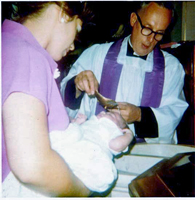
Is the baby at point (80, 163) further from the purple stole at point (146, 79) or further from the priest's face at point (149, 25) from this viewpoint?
the priest's face at point (149, 25)

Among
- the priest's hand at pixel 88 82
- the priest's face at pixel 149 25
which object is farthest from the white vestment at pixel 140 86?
the priest's hand at pixel 88 82

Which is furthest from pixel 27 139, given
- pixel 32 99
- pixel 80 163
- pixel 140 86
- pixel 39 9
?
pixel 140 86

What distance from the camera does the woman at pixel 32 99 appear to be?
0.58 m

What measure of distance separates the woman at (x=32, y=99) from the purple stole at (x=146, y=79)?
1368 mm

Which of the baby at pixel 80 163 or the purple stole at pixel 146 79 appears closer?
the baby at pixel 80 163

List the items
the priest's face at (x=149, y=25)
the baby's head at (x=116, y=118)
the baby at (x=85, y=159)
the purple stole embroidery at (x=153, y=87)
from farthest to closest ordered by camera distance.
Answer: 1. the purple stole embroidery at (x=153, y=87)
2. the priest's face at (x=149, y=25)
3. the baby's head at (x=116, y=118)
4. the baby at (x=85, y=159)

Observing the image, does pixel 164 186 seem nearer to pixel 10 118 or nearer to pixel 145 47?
pixel 10 118

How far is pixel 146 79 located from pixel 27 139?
71.2 inches

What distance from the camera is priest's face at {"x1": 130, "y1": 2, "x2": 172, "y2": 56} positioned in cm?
189

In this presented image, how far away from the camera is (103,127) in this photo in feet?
4.54

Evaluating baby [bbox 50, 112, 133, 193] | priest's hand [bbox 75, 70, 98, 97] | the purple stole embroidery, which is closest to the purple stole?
the purple stole embroidery

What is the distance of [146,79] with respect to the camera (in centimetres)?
214

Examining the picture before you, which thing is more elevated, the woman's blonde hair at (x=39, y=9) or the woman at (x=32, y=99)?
the woman's blonde hair at (x=39, y=9)

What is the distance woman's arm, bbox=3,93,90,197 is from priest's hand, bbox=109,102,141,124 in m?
1.16
